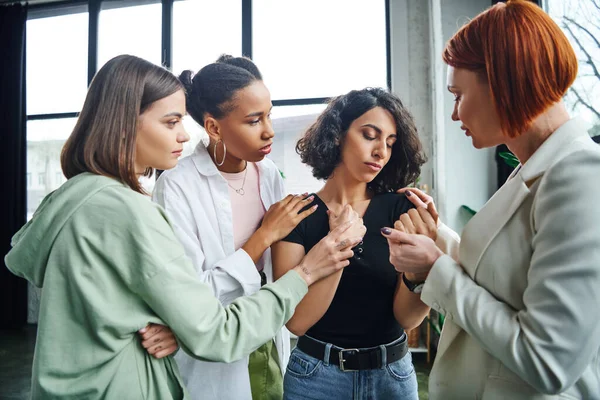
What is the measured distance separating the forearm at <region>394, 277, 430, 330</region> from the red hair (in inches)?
22.5

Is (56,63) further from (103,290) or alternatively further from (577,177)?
(577,177)

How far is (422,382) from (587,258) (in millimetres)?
2953

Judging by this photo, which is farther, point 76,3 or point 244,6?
point 76,3

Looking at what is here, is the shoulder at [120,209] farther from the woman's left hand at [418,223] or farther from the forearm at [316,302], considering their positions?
the woman's left hand at [418,223]

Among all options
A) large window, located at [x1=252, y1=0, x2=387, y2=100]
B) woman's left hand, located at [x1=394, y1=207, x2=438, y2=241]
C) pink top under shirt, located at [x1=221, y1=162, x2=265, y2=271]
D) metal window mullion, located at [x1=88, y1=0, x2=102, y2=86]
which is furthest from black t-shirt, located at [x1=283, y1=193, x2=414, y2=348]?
metal window mullion, located at [x1=88, y1=0, x2=102, y2=86]

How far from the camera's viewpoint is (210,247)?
1412mm

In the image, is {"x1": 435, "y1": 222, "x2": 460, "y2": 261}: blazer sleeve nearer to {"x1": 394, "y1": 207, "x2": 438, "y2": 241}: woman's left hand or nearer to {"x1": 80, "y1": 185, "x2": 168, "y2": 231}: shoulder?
{"x1": 394, "y1": 207, "x2": 438, "y2": 241}: woman's left hand

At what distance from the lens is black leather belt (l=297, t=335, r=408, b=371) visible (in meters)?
1.24

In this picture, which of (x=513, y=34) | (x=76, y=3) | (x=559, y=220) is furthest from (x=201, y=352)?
(x=76, y=3)

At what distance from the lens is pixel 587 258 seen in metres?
0.68

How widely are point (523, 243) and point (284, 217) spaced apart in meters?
0.71

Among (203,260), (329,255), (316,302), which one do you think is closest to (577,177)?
(329,255)

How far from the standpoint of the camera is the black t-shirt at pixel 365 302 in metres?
1.28

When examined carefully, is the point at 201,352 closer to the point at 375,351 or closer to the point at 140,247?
the point at 140,247
